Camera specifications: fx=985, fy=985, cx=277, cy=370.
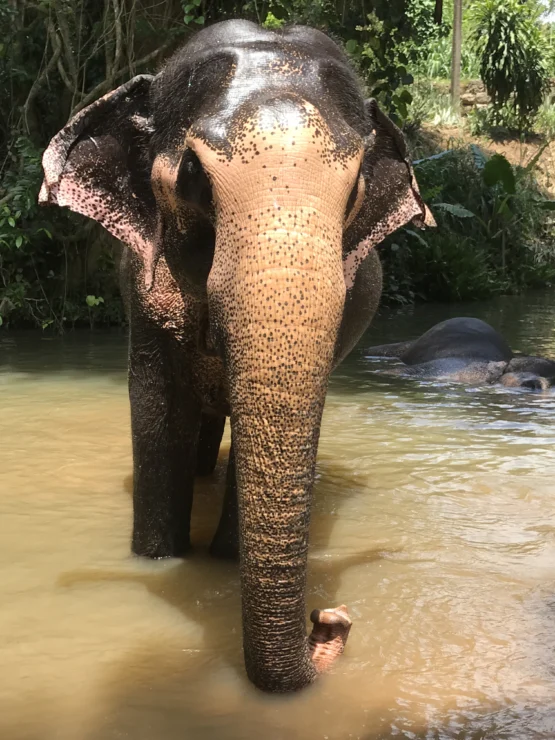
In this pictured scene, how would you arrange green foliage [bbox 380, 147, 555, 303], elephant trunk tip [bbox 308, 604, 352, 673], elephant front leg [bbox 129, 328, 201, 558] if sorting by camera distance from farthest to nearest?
1. green foliage [bbox 380, 147, 555, 303]
2. elephant front leg [bbox 129, 328, 201, 558]
3. elephant trunk tip [bbox 308, 604, 352, 673]

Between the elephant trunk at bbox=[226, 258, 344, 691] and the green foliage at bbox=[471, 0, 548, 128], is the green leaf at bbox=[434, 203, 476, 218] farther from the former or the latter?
the elephant trunk at bbox=[226, 258, 344, 691]

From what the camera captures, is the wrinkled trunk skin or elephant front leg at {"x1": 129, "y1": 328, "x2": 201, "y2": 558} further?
elephant front leg at {"x1": 129, "y1": 328, "x2": 201, "y2": 558}

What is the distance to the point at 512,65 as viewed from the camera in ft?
68.5

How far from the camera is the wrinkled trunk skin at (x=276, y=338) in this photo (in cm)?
203

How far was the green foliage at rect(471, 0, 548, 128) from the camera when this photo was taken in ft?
68.6

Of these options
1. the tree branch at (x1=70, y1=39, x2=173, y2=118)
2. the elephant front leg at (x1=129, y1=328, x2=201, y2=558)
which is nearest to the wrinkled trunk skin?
the elephant front leg at (x1=129, y1=328, x2=201, y2=558)

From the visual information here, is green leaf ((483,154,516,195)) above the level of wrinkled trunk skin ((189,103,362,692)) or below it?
above

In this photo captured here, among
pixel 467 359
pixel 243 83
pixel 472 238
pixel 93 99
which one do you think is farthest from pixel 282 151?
pixel 472 238

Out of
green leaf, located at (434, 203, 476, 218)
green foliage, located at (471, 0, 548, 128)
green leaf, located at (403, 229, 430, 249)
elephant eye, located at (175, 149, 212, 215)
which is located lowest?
green leaf, located at (403, 229, 430, 249)

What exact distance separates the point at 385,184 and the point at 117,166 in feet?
2.60

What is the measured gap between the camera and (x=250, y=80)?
2.46 metres

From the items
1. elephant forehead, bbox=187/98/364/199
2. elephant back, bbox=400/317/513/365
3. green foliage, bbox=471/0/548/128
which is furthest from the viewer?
green foliage, bbox=471/0/548/128

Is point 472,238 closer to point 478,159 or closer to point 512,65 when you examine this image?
point 478,159

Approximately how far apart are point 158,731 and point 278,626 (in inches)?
16.3
